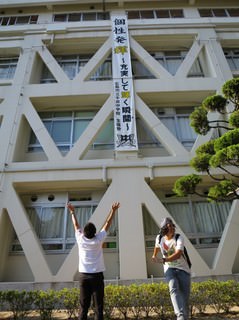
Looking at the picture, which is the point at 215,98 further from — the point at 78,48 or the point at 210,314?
the point at 78,48

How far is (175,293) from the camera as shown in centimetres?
396

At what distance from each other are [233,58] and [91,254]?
12.9m

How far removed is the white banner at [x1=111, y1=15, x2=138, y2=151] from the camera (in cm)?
981

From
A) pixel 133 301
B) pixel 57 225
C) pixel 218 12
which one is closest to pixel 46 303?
pixel 133 301

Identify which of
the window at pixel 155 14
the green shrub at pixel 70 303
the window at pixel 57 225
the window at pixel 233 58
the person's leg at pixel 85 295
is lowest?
the person's leg at pixel 85 295

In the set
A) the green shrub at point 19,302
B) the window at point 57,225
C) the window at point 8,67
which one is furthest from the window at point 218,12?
the green shrub at point 19,302

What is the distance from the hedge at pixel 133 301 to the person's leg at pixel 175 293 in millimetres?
1778

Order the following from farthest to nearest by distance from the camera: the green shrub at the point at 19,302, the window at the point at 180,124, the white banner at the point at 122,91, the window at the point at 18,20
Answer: the window at the point at 18,20
the window at the point at 180,124
the white banner at the point at 122,91
the green shrub at the point at 19,302

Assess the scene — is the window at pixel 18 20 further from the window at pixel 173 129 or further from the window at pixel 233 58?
the window at pixel 233 58

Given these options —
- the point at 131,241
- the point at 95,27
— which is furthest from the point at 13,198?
the point at 95,27

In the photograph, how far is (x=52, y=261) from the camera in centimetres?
884

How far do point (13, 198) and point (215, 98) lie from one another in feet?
23.4

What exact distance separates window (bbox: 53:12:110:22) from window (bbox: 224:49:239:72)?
6.67 m

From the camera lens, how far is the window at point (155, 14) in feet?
47.1
